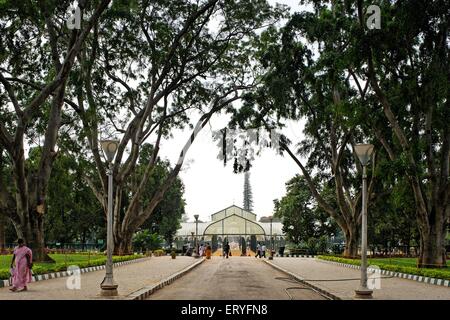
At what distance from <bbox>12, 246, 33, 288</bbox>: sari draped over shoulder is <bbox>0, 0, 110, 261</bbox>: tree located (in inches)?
314

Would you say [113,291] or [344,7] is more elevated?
[344,7]

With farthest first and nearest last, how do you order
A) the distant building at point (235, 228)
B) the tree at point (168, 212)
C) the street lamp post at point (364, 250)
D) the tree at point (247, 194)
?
the tree at point (247, 194), the tree at point (168, 212), the distant building at point (235, 228), the street lamp post at point (364, 250)

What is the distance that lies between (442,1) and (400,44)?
2.25 m

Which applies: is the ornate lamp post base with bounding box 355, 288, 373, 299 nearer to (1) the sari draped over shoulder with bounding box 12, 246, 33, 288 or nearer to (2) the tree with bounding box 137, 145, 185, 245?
(1) the sari draped over shoulder with bounding box 12, 246, 33, 288

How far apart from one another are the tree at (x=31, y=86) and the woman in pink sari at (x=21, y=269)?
793 cm

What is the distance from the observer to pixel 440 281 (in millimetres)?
19672

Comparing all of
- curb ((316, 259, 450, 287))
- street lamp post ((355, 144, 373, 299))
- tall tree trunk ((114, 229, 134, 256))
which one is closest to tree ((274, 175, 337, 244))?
tall tree trunk ((114, 229, 134, 256))

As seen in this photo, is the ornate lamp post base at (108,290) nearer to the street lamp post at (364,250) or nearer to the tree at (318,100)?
the street lamp post at (364,250)

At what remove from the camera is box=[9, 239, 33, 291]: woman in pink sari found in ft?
51.3

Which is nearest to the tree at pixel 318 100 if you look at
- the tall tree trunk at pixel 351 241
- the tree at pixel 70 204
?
the tall tree trunk at pixel 351 241

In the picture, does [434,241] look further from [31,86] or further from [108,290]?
[31,86]

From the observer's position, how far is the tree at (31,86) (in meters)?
23.0
